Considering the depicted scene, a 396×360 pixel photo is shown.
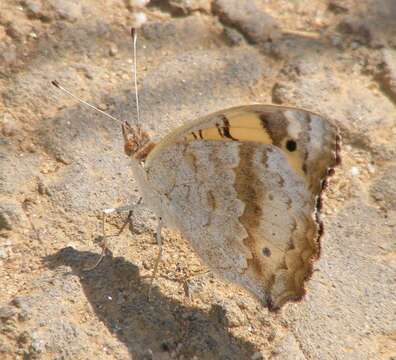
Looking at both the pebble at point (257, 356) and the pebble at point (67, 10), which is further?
the pebble at point (67, 10)

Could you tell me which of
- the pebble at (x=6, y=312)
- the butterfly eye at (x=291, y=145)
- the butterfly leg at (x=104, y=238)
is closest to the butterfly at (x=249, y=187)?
the butterfly eye at (x=291, y=145)

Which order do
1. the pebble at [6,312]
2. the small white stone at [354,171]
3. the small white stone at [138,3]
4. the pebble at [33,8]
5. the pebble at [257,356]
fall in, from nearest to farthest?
the pebble at [6,312] → the pebble at [257,356] → the small white stone at [354,171] → the pebble at [33,8] → the small white stone at [138,3]

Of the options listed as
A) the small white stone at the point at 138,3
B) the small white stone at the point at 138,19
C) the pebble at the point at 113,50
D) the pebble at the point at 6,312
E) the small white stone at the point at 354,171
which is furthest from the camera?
the small white stone at the point at 138,3

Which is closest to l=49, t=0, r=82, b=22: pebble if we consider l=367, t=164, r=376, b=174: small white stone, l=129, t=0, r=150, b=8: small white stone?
l=129, t=0, r=150, b=8: small white stone

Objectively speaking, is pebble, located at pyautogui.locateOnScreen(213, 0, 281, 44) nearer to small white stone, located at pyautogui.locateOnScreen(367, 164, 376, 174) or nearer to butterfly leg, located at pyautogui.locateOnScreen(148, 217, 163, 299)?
small white stone, located at pyautogui.locateOnScreen(367, 164, 376, 174)

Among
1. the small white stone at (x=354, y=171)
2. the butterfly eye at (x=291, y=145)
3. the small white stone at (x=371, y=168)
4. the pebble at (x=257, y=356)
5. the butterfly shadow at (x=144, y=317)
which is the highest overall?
the butterfly eye at (x=291, y=145)

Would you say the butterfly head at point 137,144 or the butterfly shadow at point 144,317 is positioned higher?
the butterfly head at point 137,144

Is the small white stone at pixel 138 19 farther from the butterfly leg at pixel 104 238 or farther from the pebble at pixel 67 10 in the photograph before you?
the butterfly leg at pixel 104 238

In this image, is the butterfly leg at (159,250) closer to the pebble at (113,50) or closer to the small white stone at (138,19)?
the pebble at (113,50)

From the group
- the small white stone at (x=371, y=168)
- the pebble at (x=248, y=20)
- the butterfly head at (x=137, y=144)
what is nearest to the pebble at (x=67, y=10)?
the pebble at (x=248, y=20)
